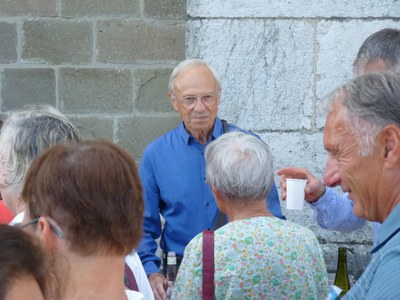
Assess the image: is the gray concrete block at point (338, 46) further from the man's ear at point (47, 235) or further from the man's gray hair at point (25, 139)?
the man's ear at point (47, 235)

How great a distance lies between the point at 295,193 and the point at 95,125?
1879 mm

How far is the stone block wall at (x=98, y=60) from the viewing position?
4789 millimetres

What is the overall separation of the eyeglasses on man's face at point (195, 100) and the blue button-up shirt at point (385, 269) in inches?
85.5

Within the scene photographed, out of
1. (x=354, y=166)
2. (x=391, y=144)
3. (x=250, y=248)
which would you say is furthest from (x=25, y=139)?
(x=391, y=144)

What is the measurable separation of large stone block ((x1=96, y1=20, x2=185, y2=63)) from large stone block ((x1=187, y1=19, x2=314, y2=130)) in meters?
0.10

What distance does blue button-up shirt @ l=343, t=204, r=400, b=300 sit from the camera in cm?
188

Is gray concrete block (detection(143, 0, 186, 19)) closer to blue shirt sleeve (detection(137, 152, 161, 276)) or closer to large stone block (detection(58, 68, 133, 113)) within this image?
large stone block (detection(58, 68, 133, 113))

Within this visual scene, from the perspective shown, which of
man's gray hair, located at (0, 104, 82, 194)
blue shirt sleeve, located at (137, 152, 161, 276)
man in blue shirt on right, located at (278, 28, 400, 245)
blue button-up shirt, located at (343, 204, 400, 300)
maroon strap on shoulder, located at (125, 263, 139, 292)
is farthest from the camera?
blue shirt sleeve, located at (137, 152, 161, 276)

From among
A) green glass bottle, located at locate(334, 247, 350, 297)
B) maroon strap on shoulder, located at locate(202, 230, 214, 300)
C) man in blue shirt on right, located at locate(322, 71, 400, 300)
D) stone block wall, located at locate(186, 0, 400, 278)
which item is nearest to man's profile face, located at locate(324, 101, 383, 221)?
man in blue shirt on right, located at locate(322, 71, 400, 300)

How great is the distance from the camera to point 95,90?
4.83m

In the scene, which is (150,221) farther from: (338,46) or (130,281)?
(338,46)

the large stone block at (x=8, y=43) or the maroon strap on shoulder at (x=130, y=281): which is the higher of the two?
the large stone block at (x=8, y=43)

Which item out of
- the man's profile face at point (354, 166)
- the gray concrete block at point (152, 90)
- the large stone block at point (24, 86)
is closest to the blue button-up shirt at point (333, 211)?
the man's profile face at point (354, 166)

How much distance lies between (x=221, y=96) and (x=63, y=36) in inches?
37.9
